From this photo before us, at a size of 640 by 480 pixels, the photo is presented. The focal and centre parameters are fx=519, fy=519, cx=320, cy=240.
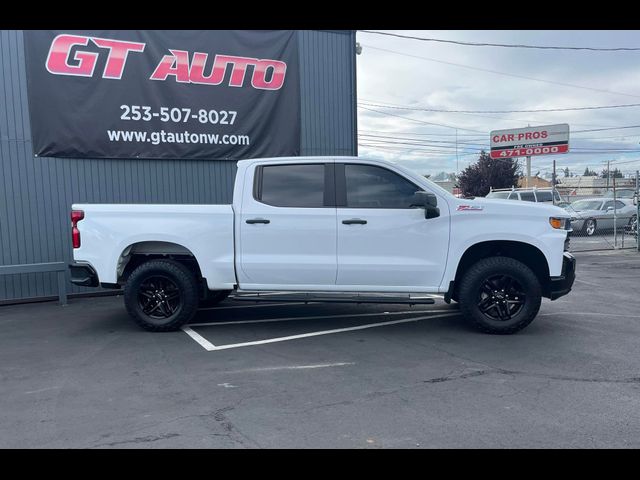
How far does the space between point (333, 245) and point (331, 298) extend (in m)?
0.67

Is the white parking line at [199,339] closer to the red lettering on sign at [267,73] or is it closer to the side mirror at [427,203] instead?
the side mirror at [427,203]

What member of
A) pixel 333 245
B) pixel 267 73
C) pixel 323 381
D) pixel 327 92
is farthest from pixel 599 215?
pixel 323 381

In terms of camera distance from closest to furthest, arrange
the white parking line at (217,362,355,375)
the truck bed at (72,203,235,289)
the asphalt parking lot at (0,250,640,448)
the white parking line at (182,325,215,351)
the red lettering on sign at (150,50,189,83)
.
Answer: the asphalt parking lot at (0,250,640,448), the white parking line at (217,362,355,375), the white parking line at (182,325,215,351), the truck bed at (72,203,235,289), the red lettering on sign at (150,50,189,83)

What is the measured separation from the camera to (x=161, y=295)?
670 centimetres

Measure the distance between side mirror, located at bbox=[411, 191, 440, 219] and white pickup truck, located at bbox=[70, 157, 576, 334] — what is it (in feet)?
0.04

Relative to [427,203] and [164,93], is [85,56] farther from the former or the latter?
[427,203]

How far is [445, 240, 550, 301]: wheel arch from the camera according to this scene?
6324 millimetres

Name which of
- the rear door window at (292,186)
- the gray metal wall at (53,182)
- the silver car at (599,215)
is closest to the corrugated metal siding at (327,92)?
the gray metal wall at (53,182)

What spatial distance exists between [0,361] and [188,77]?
6.55 meters

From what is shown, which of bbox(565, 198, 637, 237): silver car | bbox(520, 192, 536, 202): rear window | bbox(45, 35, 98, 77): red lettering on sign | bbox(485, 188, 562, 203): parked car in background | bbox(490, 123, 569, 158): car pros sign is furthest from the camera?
bbox(490, 123, 569, 158): car pros sign

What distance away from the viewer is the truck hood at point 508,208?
6.20 m

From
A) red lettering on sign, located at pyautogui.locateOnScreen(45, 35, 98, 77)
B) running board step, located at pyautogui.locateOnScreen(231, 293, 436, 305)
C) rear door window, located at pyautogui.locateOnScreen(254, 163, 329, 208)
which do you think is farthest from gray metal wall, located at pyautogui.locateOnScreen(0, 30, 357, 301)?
running board step, located at pyautogui.locateOnScreen(231, 293, 436, 305)

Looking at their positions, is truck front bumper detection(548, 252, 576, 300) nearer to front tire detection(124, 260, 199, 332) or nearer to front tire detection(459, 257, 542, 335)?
front tire detection(459, 257, 542, 335)

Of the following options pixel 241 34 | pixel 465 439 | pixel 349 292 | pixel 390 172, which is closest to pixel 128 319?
pixel 349 292
